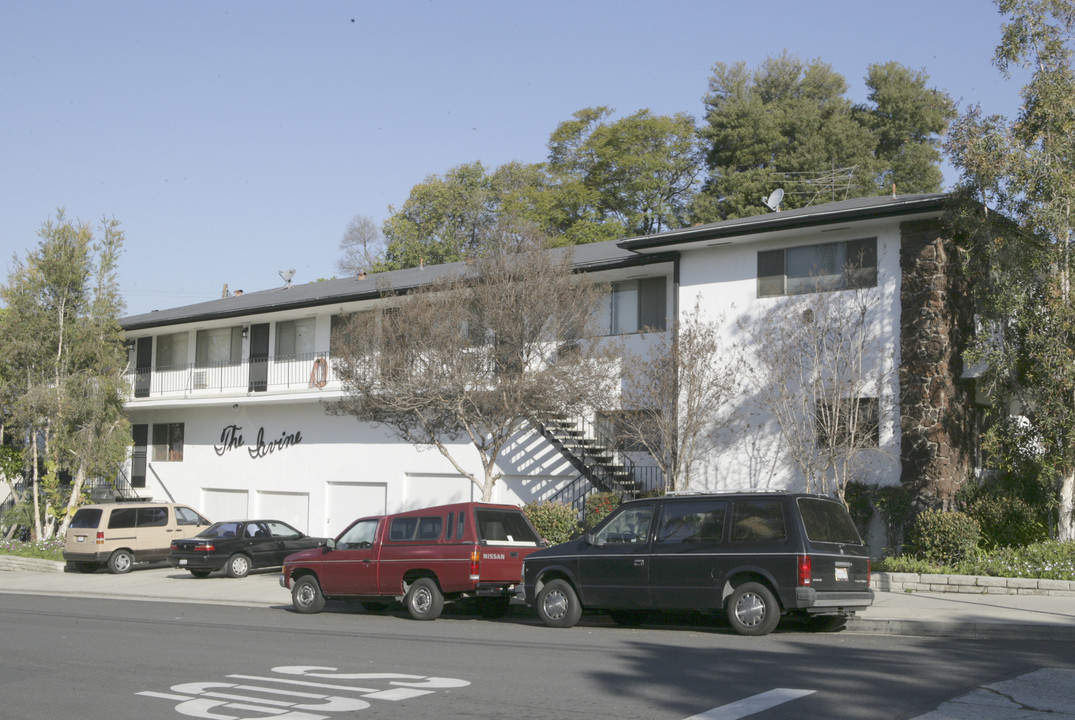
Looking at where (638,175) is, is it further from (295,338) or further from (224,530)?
(224,530)

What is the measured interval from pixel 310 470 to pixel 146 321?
8804 mm

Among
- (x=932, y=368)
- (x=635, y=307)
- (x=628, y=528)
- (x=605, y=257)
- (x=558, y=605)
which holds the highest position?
(x=605, y=257)

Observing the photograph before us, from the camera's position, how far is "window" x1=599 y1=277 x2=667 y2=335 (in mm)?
23922

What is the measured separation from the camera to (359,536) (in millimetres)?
16656

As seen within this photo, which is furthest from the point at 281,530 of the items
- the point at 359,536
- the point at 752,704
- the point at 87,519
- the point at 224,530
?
the point at 752,704

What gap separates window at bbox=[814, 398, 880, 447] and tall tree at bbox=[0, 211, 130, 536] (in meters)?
20.5

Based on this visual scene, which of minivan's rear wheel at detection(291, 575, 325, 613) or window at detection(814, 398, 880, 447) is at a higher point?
window at detection(814, 398, 880, 447)

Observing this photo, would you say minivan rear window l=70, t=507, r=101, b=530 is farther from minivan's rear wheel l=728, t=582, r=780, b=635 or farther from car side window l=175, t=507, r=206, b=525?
minivan's rear wheel l=728, t=582, r=780, b=635

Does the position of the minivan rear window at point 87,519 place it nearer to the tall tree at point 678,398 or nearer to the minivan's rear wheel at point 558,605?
the tall tree at point 678,398

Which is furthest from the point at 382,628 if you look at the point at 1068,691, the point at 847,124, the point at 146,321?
the point at 847,124

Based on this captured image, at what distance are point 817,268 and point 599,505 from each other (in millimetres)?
6489

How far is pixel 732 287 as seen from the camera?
22094mm

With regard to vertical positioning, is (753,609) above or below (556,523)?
below

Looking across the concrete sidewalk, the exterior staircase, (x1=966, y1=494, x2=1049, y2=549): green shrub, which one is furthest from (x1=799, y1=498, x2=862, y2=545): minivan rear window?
the exterior staircase
